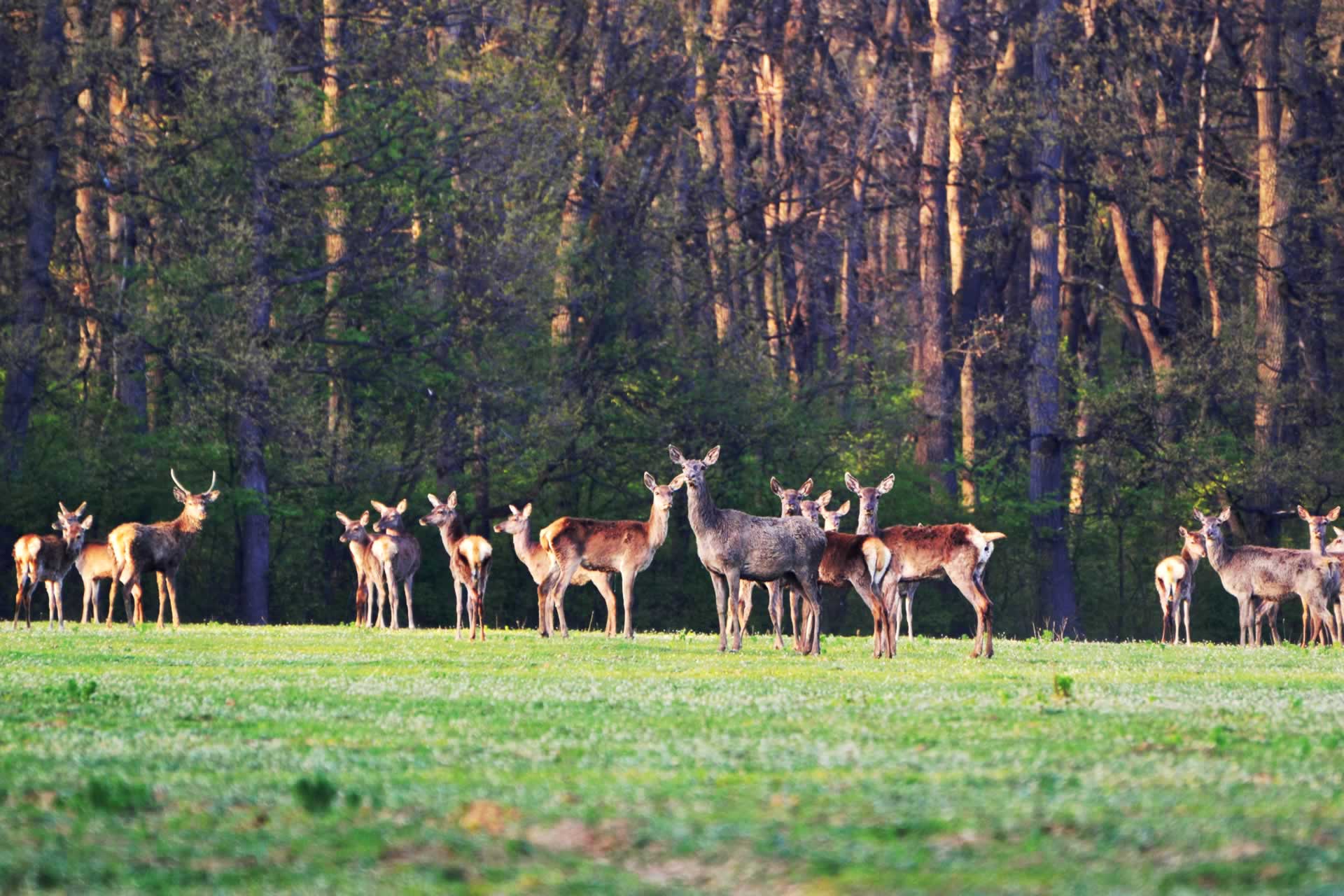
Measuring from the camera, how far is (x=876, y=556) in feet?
68.2

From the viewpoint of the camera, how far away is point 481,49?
43062mm

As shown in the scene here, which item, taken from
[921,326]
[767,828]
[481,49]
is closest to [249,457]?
[481,49]

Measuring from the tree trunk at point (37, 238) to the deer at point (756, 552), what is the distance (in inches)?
743

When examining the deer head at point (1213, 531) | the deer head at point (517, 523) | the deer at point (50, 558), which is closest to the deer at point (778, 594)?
the deer head at point (517, 523)

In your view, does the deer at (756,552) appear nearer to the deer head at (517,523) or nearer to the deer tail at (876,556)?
the deer tail at (876,556)

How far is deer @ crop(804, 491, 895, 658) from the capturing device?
67.9ft

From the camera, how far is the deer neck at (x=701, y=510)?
21.7 meters

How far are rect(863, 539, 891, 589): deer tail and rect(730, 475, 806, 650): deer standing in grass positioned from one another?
154cm

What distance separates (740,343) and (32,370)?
48.0 feet

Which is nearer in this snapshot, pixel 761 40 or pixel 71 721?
pixel 71 721

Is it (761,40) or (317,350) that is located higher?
(761,40)

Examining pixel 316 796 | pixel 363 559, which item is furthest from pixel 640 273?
pixel 316 796

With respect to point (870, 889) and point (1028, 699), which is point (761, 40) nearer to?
point (1028, 699)

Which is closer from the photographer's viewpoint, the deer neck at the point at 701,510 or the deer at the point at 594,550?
the deer neck at the point at 701,510
